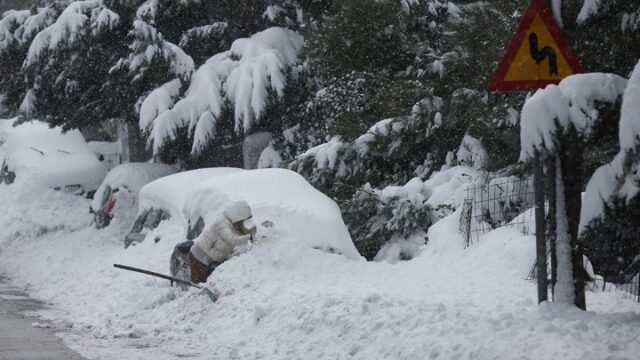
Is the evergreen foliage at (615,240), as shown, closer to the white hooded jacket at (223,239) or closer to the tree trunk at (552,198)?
the tree trunk at (552,198)

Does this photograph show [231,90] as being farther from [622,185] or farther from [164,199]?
[622,185]

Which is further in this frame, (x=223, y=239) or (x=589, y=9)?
(x=223, y=239)

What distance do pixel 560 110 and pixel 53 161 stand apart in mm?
17852

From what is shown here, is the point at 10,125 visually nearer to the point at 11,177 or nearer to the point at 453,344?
the point at 11,177

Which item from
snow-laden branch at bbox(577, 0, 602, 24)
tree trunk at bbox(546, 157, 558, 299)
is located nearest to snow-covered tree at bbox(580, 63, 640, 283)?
tree trunk at bbox(546, 157, 558, 299)

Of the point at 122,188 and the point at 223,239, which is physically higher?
the point at 122,188

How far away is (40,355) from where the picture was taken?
23.7 feet

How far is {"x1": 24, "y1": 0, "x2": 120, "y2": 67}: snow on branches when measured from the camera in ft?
58.6

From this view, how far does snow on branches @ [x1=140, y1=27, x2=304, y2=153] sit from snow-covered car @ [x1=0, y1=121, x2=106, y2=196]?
4.46 metres

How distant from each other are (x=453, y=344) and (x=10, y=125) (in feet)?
76.1

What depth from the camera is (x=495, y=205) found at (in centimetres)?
1079

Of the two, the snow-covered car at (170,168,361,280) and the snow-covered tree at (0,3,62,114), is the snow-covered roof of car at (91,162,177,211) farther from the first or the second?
the snow-covered car at (170,168,361,280)

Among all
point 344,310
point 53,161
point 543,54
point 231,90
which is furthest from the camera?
point 53,161

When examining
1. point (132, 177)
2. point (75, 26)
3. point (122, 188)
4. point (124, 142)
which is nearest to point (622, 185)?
point (122, 188)
